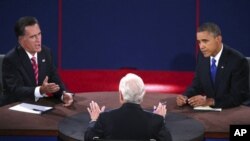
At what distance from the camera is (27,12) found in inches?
211

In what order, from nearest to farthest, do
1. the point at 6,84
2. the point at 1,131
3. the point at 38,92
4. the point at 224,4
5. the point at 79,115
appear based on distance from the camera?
the point at 1,131
the point at 79,115
the point at 38,92
the point at 6,84
the point at 224,4

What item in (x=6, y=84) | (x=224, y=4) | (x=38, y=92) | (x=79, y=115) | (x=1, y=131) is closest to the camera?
(x=1, y=131)

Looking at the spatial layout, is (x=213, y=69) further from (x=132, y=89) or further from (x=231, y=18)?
(x=231, y=18)

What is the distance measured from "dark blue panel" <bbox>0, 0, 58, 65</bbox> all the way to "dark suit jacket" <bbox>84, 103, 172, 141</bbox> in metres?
3.10

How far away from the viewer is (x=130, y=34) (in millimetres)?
5426

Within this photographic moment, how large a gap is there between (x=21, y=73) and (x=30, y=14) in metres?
1.71

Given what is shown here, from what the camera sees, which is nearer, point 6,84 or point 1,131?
point 1,131

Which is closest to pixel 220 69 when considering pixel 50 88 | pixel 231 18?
pixel 50 88

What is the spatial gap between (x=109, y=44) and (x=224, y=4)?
136cm

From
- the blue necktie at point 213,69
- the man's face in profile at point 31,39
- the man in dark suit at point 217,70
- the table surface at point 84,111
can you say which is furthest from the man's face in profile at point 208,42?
the man's face in profile at point 31,39

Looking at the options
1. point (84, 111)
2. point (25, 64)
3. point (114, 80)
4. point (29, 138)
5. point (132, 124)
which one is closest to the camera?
point (132, 124)

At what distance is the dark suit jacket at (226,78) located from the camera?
3658 millimetres

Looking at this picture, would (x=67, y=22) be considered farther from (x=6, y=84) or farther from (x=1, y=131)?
(x=1, y=131)

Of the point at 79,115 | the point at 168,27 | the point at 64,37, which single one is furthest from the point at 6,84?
the point at 168,27
